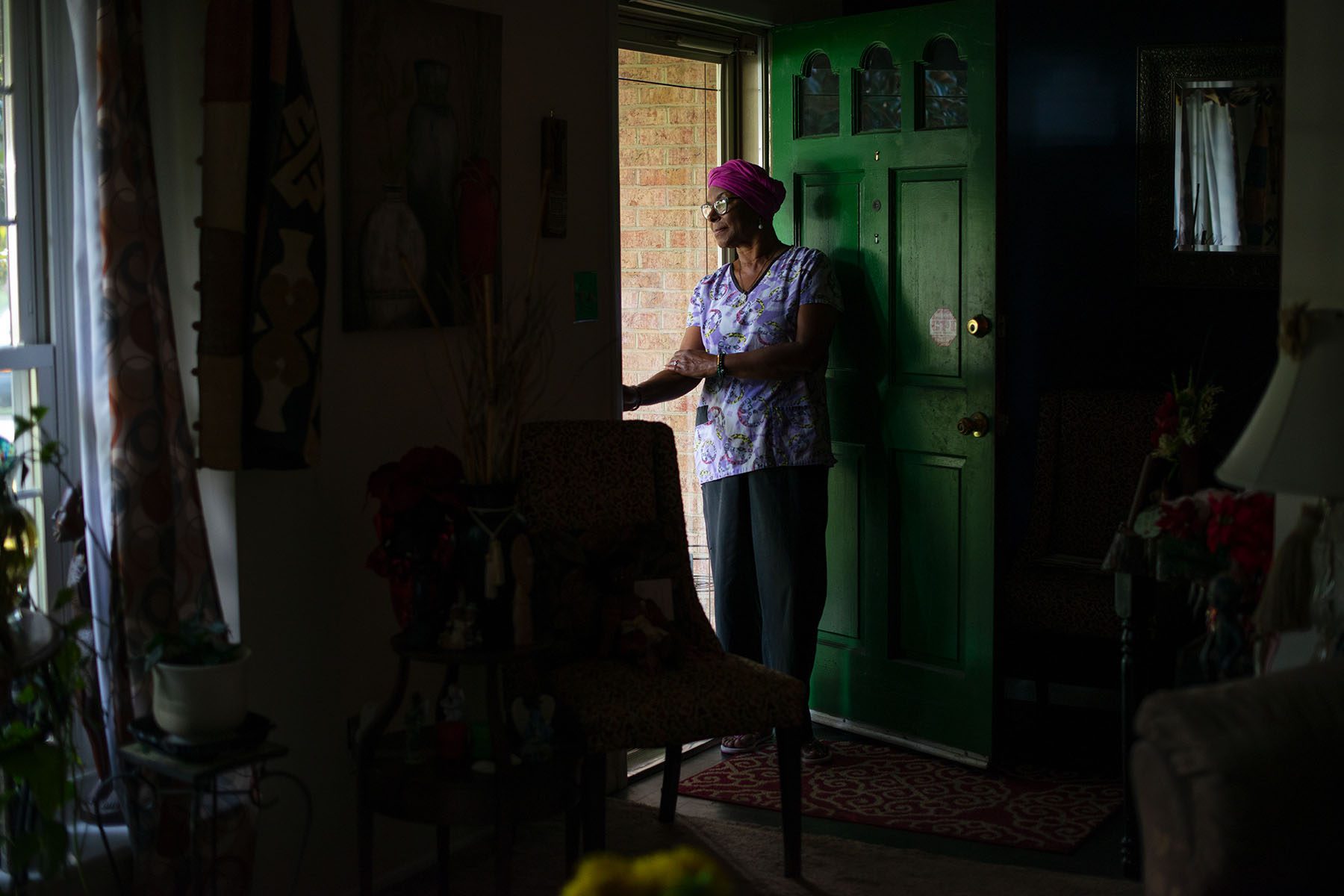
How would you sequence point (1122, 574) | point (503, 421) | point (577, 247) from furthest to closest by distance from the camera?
point (577, 247) → point (1122, 574) → point (503, 421)

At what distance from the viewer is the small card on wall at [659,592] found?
10.9 feet

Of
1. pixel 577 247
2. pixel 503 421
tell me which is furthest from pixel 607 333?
pixel 503 421

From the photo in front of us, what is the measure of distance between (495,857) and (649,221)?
7.59 feet

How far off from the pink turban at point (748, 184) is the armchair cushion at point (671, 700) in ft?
4.78

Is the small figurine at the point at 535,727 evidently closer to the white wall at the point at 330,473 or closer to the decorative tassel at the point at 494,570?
the decorative tassel at the point at 494,570

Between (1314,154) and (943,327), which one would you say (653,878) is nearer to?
(1314,154)

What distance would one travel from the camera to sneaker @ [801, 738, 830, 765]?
4188 millimetres

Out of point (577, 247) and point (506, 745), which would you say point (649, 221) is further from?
point (506, 745)

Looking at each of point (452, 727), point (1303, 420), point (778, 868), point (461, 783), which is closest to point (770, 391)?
point (778, 868)

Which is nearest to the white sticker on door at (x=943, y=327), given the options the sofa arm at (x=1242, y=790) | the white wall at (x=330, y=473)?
the white wall at (x=330, y=473)

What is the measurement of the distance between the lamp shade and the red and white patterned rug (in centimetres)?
149

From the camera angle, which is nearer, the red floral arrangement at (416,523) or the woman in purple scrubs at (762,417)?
the red floral arrangement at (416,523)

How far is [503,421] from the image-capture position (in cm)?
296

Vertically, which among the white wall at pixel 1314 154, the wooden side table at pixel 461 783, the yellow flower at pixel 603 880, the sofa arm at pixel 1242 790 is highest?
the white wall at pixel 1314 154
